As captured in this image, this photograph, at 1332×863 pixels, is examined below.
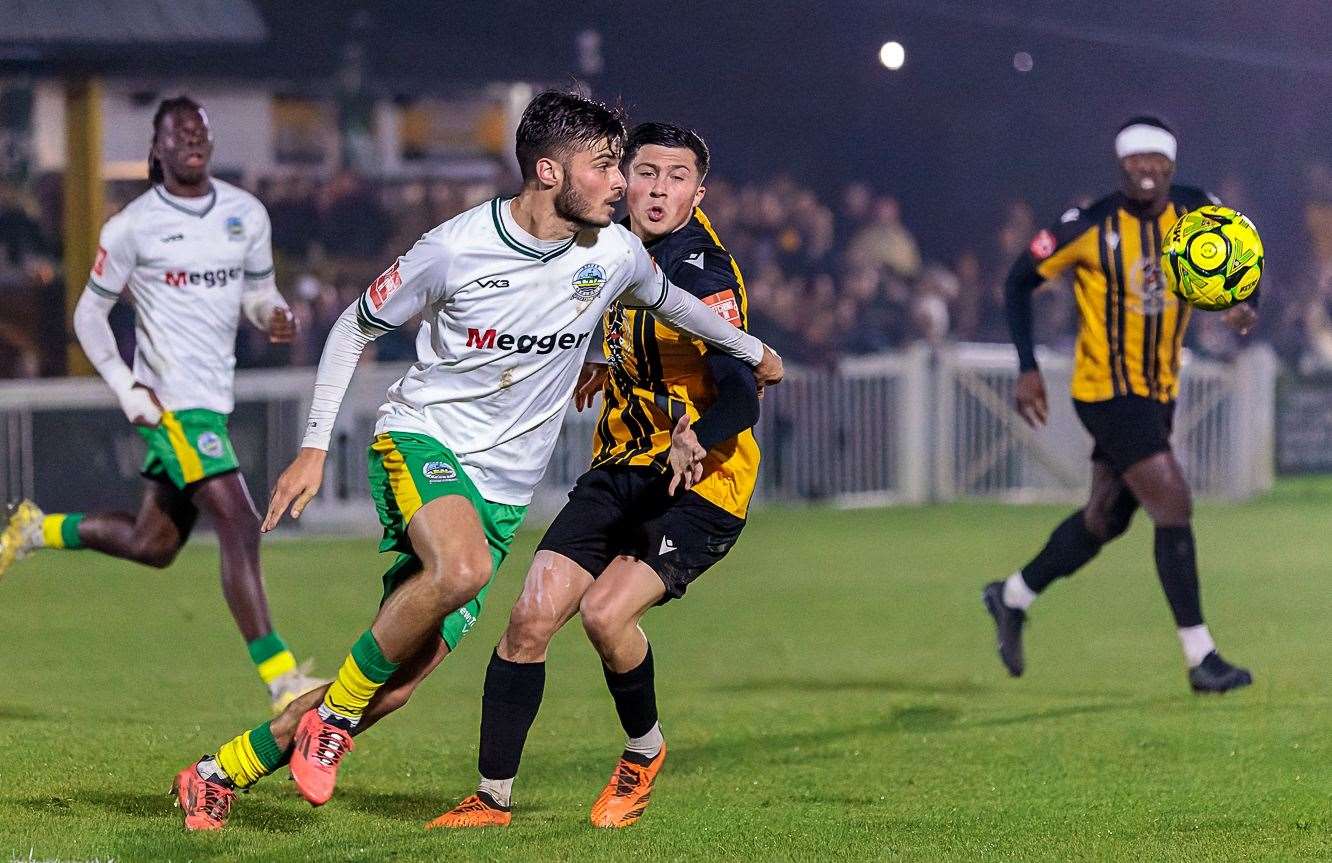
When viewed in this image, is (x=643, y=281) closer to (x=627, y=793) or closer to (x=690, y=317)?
(x=690, y=317)

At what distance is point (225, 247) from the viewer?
8523 mm

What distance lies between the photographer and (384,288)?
553cm

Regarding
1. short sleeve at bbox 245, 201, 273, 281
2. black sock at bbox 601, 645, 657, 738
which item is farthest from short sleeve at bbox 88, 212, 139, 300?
black sock at bbox 601, 645, 657, 738

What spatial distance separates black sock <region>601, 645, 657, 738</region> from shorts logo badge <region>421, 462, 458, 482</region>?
0.83 meters

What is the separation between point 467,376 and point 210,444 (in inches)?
114

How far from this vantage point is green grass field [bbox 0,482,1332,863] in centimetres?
576

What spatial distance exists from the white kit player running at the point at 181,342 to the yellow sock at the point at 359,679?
253 centimetres

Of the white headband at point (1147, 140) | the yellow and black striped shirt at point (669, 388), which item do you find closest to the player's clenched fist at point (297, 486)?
the yellow and black striped shirt at point (669, 388)

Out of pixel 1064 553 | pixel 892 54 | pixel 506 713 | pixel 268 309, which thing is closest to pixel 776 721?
pixel 1064 553

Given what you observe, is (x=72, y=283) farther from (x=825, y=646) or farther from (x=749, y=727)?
(x=749, y=727)

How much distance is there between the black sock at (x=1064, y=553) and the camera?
8.88 m

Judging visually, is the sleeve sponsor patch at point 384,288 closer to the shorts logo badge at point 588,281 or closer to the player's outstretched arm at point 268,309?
the shorts logo badge at point 588,281

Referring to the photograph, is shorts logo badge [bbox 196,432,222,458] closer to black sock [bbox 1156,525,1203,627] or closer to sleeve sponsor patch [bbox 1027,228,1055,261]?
sleeve sponsor patch [bbox 1027,228,1055,261]

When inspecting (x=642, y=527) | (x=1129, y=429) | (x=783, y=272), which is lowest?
(x=642, y=527)
